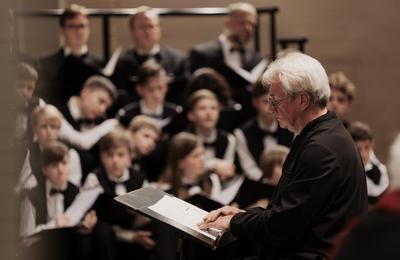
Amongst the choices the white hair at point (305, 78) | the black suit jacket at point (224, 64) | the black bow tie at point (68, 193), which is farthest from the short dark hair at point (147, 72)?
the white hair at point (305, 78)

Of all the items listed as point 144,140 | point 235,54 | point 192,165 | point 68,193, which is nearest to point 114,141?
point 144,140

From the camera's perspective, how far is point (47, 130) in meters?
5.90

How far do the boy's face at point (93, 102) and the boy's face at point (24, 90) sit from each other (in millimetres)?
1703

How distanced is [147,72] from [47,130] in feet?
3.30

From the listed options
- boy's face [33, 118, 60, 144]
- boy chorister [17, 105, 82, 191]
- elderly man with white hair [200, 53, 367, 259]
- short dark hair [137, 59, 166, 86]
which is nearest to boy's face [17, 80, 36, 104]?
boy chorister [17, 105, 82, 191]

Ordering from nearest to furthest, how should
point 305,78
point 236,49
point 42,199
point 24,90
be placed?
point 305,78
point 24,90
point 42,199
point 236,49

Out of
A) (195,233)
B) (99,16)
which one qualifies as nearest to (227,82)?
(99,16)

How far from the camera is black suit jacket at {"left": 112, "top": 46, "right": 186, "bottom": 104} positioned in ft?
22.7

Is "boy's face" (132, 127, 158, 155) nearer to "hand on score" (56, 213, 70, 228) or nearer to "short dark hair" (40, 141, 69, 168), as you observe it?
"short dark hair" (40, 141, 69, 168)

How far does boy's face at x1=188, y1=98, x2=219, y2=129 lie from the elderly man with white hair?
283cm

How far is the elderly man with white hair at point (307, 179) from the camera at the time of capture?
3361mm

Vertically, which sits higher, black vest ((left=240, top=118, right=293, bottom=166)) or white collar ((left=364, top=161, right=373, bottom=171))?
black vest ((left=240, top=118, right=293, bottom=166))

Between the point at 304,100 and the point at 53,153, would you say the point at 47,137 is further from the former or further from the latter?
the point at 304,100

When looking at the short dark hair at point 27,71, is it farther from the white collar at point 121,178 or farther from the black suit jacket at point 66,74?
the black suit jacket at point 66,74
